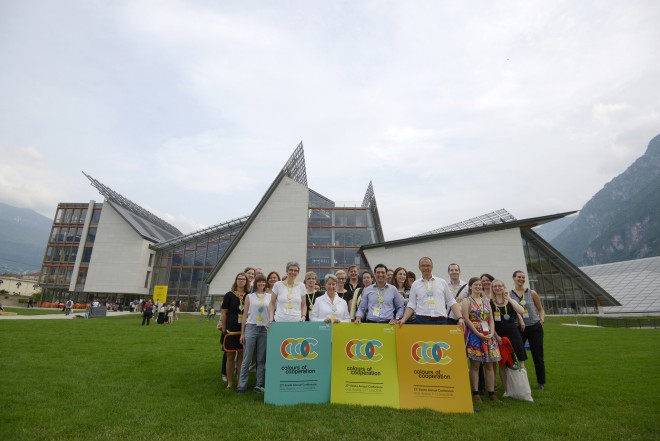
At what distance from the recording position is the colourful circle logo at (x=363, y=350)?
5.50 m

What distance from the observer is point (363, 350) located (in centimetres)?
553

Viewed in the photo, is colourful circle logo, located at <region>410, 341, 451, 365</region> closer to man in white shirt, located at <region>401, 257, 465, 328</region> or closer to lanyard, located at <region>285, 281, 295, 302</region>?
man in white shirt, located at <region>401, 257, 465, 328</region>

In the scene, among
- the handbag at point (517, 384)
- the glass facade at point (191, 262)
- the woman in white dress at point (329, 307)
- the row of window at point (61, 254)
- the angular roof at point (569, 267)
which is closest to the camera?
the handbag at point (517, 384)

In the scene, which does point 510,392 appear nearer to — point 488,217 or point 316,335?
point 316,335

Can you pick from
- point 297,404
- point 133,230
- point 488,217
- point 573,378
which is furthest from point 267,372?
point 133,230

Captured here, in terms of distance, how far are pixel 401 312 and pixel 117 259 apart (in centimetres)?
5536

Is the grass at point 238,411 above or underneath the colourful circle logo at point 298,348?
underneath

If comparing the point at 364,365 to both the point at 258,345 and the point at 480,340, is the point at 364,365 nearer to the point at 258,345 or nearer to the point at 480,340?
the point at 258,345

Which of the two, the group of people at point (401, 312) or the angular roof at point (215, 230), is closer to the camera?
the group of people at point (401, 312)

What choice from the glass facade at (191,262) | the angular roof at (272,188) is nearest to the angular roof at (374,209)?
the angular roof at (272,188)

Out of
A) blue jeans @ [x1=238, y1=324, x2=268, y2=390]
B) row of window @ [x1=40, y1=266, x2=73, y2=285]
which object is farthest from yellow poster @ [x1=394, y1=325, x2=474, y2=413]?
row of window @ [x1=40, y1=266, x2=73, y2=285]

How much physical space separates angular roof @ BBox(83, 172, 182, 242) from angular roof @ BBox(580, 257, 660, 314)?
212 ft

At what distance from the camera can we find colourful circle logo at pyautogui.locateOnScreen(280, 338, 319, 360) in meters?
5.55

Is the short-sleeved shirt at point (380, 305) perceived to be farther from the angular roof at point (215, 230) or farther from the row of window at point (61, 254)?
the row of window at point (61, 254)
